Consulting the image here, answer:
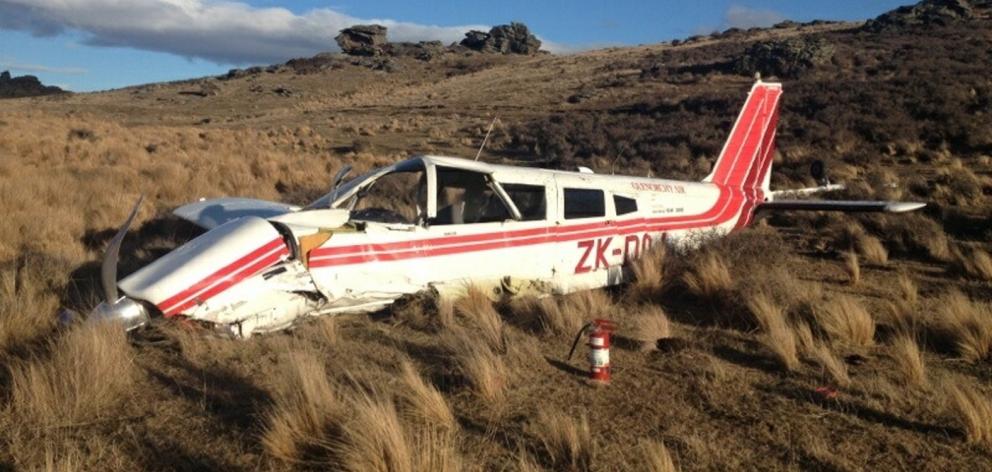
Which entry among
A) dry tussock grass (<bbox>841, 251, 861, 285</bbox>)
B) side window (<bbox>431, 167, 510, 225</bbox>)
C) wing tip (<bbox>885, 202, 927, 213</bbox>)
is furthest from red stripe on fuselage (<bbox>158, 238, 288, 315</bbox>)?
wing tip (<bbox>885, 202, 927, 213</bbox>)

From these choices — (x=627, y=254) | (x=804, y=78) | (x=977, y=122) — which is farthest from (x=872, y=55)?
(x=627, y=254)

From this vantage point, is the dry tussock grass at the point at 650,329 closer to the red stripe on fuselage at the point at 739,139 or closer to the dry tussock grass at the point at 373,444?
the dry tussock grass at the point at 373,444

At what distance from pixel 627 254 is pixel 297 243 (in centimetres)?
466

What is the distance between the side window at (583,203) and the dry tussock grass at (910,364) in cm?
390

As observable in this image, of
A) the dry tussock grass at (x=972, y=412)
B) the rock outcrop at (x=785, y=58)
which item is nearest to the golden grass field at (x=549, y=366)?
the dry tussock grass at (x=972, y=412)

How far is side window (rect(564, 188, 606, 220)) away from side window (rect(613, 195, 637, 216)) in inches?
10.0

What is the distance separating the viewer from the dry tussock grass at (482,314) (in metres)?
6.80

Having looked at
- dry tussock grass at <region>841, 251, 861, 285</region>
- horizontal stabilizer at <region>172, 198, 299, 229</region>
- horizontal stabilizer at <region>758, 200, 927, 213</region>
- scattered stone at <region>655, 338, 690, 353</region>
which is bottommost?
dry tussock grass at <region>841, 251, 861, 285</region>

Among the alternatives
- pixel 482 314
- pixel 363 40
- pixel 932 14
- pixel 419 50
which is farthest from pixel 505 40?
pixel 482 314

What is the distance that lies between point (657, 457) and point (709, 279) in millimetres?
4896

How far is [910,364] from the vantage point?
19.0 feet

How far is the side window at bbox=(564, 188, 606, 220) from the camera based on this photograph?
9.04 meters

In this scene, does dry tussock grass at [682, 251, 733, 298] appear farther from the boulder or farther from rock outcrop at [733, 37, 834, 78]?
the boulder

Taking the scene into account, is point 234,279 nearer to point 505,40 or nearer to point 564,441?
point 564,441
